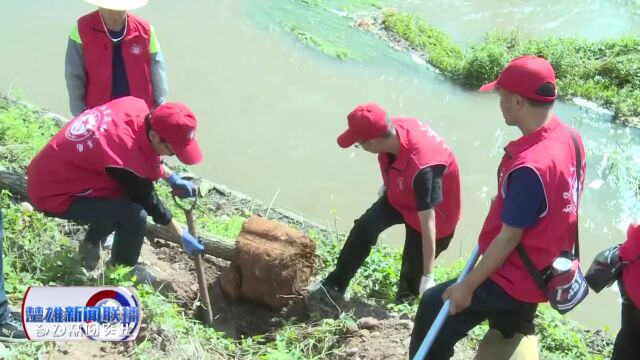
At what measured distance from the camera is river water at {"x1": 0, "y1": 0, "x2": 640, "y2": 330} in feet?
21.6

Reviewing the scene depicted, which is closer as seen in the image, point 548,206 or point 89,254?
point 548,206

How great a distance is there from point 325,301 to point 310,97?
179 inches

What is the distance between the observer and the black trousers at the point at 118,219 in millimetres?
3547

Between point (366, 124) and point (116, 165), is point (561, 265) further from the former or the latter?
point (116, 165)

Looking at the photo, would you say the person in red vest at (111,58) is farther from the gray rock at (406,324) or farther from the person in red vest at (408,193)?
the gray rock at (406,324)

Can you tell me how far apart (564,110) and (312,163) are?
3.57 meters

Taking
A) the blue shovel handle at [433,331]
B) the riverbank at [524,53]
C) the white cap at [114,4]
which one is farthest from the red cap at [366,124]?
the riverbank at [524,53]

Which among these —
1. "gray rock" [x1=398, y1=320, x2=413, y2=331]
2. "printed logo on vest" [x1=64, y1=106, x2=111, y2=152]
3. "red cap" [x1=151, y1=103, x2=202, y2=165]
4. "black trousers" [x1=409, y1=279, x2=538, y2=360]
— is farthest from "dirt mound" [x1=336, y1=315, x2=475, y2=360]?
"printed logo on vest" [x1=64, y1=106, x2=111, y2=152]

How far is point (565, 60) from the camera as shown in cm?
918

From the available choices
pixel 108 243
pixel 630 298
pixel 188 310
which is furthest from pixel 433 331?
pixel 108 243

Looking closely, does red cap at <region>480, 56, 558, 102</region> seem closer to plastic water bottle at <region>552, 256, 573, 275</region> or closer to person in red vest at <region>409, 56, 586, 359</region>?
person in red vest at <region>409, 56, 586, 359</region>

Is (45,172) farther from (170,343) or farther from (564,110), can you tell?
(564,110)

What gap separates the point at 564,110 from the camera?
8484mm

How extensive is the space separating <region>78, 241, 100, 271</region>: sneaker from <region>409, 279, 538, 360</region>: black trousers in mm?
1911
